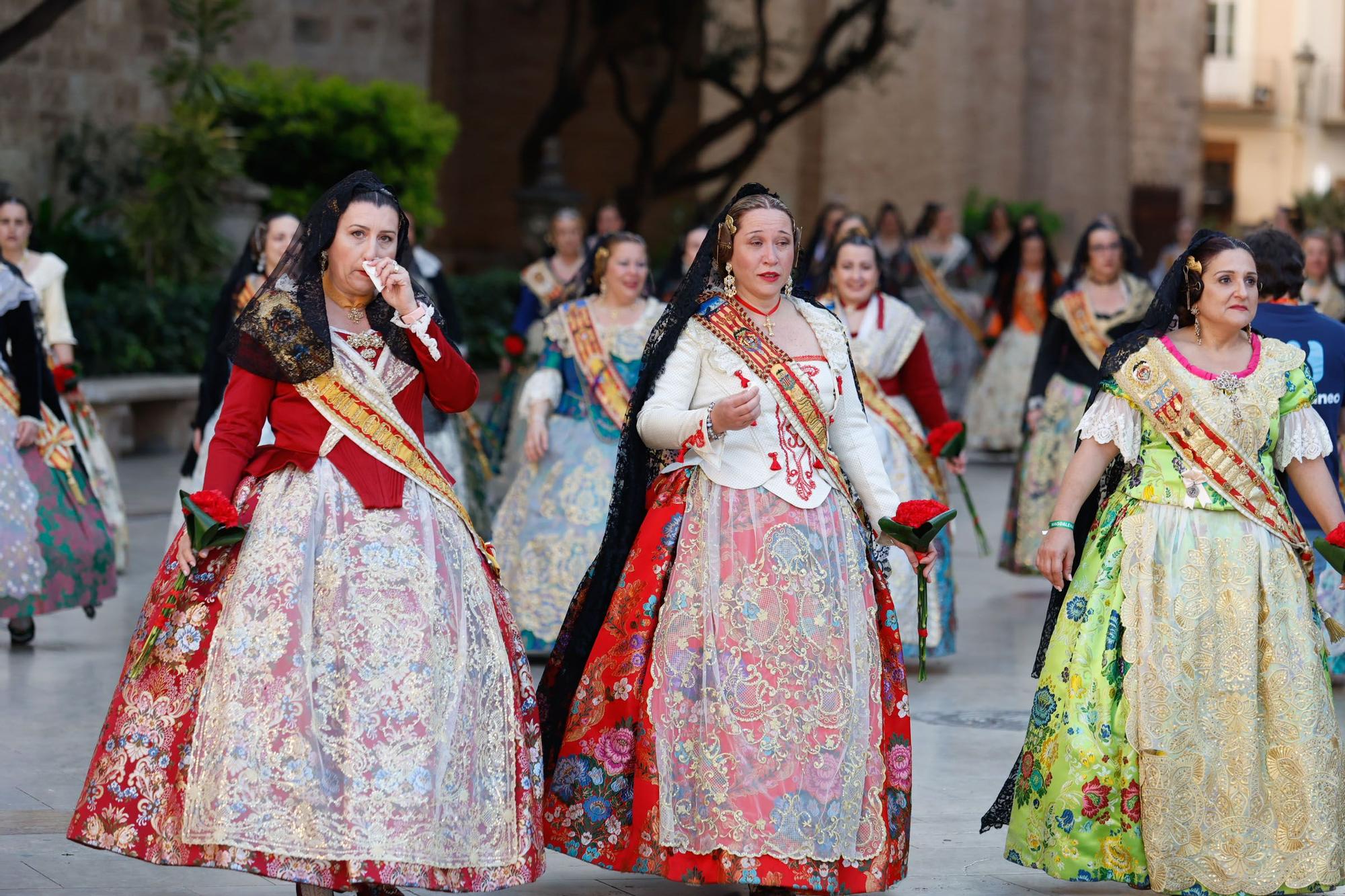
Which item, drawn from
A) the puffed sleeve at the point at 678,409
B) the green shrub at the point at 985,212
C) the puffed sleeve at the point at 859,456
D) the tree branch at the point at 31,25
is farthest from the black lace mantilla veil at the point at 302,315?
the green shrub at the point at 985,212

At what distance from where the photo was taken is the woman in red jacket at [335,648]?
14.9 feet

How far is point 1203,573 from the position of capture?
205 inches

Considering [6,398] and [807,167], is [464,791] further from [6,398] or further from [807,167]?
[807,167]

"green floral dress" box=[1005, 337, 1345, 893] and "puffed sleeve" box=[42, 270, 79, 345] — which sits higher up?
"puffed sleeve" box=[42, 270, 79, 345]

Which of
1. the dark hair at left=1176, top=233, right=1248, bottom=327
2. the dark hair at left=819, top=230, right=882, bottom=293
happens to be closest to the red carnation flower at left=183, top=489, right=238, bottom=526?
the dark hair at left=1176, top=233, right=1248, bottom=327

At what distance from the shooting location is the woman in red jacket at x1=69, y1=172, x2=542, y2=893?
455 centimetres

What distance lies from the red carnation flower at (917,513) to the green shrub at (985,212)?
58.9 feet

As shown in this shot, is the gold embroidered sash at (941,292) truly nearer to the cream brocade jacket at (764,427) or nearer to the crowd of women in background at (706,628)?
the crowd of women in background at (706,628)

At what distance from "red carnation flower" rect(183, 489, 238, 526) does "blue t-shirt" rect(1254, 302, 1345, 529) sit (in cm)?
362

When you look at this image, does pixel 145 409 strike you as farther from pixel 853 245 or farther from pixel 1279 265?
pixel 1279 265

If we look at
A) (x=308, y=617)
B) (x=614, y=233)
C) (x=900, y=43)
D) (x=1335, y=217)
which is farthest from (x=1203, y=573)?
(x=1335, y=217)

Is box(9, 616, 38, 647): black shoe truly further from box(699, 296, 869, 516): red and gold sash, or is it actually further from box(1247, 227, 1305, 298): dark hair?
box(1247, 227, 1305, 298): dark hair

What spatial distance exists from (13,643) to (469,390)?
4.10 metres

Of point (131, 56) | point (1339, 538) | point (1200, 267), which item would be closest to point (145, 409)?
point (131, 56)
